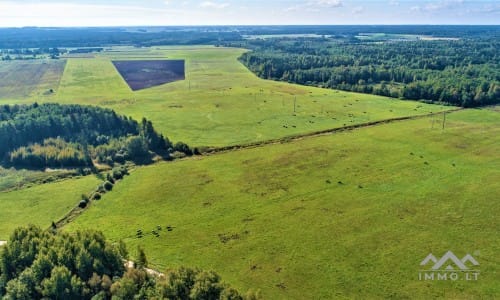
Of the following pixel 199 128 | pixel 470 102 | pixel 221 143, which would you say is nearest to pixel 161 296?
pixel 221 143

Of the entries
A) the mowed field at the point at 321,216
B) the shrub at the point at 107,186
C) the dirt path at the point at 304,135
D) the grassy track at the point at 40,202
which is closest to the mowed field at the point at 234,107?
the dirt path at the point at 304,135

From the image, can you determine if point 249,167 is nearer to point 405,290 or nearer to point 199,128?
point 199,128

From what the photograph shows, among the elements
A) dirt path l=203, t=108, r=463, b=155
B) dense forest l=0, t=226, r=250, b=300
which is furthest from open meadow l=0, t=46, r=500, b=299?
dense forest l=0, t=226, r=250, b=300

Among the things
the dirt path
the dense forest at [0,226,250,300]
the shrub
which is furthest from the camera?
the dirt path

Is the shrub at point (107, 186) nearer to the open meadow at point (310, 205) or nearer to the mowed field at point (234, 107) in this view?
the open meadow at point (310, 205)

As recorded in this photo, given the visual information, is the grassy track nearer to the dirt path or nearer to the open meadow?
the open meadow

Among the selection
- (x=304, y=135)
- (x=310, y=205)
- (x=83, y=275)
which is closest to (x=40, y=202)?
(x=83, y=275)

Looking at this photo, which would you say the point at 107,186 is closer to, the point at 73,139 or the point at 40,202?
the point at 40,202
